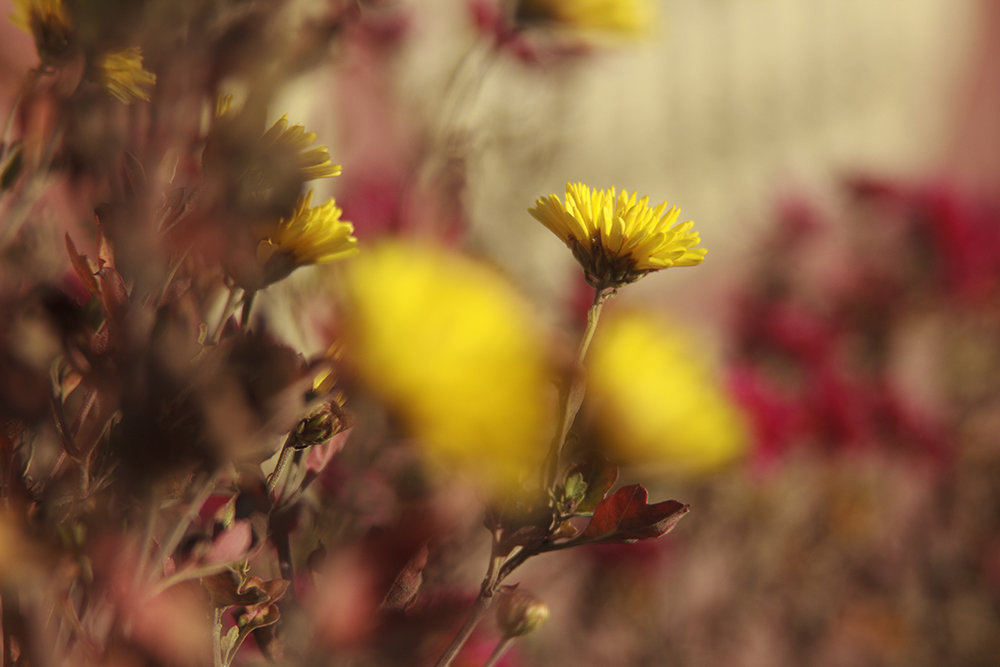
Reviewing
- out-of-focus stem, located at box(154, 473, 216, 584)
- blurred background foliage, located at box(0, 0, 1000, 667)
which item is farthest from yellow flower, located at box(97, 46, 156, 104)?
out-of-focus stem, located at box(154, 473, 216, 584)

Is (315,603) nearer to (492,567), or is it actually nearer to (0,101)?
(492,567)

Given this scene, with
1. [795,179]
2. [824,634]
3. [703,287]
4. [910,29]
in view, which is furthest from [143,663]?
[910,29]

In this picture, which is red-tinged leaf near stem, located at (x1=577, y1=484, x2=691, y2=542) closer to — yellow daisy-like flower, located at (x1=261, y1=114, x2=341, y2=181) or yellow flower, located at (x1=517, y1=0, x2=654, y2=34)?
yellow daisy-like flower, located at (x1=261, y1=114, x2=341, y2=181)

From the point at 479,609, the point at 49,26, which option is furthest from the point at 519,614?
the point at 49,26

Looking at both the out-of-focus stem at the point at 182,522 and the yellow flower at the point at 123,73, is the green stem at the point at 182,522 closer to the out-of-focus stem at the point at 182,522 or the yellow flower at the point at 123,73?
the out-of-focus stem at the point at 182,522

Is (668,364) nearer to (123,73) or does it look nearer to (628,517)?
(628,517)
